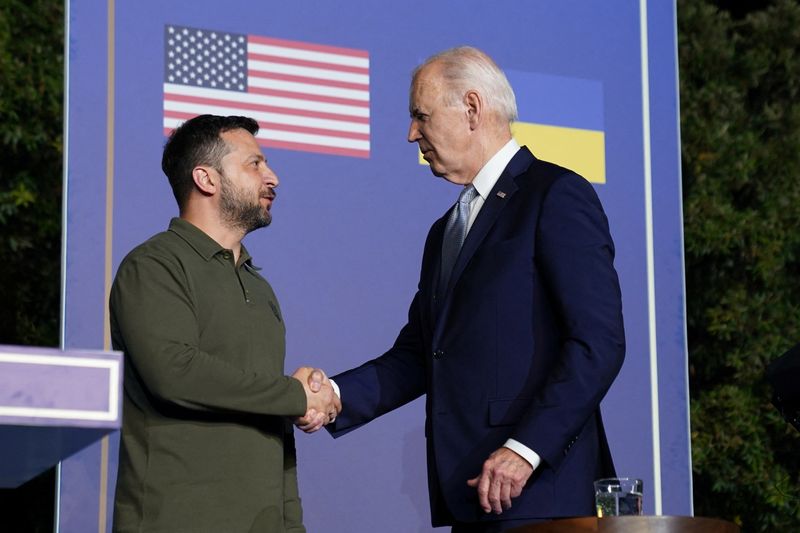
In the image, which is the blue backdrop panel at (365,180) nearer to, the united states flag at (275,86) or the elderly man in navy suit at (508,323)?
the united states flag at (275,86)

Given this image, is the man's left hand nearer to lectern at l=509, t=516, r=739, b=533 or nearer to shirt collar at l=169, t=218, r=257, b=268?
lectern at l=509, t=516, r=739, b=533

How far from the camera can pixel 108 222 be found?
3.57m

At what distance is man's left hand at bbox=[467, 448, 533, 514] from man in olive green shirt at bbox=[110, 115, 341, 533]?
489 millimetres

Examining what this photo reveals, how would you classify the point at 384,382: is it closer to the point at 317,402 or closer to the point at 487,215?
the point at 317,402

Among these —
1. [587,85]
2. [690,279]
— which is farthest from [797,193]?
[587,85]

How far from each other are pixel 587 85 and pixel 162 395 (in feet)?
7.97

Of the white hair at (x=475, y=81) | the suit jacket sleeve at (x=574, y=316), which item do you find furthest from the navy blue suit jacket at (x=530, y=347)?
the white hair at (x=475, y=81)

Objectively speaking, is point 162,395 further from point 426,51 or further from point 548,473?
point 426,51

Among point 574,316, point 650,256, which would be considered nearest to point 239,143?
point 574,316

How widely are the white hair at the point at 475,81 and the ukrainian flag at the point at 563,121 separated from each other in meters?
1.42

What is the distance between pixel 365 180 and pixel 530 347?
5.18ft

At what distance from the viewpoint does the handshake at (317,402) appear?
2.88 metres

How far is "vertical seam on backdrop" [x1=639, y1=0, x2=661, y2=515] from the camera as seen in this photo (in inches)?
175

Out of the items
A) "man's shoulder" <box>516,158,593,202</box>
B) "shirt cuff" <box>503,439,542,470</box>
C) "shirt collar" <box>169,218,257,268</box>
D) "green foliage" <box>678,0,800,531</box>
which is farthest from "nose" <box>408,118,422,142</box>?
"green foliage" <box>678,0,800,531</box>
